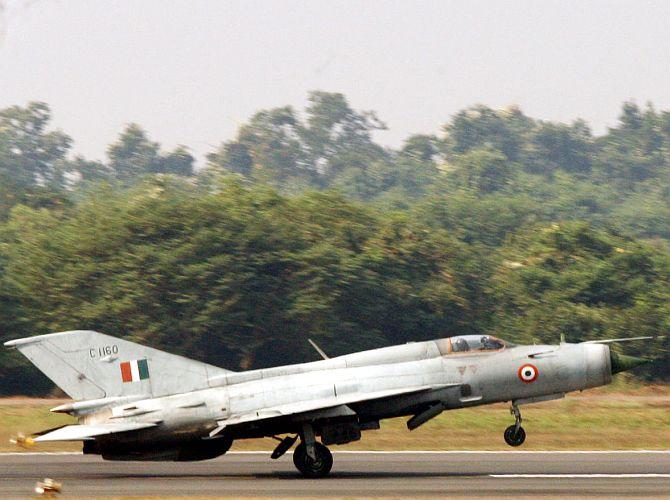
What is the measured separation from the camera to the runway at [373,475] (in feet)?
66.9

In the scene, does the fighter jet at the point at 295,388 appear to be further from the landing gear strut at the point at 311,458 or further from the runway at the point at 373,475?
the runway at the point at 373,475

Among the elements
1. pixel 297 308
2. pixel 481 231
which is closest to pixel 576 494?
pixel 297 308

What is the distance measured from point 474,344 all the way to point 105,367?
278 inches

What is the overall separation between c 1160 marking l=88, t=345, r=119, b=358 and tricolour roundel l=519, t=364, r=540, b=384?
7.71 metres

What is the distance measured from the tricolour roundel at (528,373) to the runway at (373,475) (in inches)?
72.3

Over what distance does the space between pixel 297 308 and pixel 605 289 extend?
1394 centimetres

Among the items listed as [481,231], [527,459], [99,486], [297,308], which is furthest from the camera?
[481,231]

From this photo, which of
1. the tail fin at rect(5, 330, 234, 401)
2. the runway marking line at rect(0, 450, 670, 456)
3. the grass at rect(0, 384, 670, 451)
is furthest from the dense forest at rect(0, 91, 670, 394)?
the tail fin at rect(5, 330, 234, 401)

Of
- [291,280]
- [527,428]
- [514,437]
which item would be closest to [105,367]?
[514,437]

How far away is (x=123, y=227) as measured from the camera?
5184cm

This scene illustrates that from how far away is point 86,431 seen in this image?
21.0m

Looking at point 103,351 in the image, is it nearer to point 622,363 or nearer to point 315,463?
point 315,463

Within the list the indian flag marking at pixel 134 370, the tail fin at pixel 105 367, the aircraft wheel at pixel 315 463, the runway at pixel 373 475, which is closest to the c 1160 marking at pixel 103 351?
the tail fin at pixel 105 367

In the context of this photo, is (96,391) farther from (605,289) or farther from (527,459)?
(605,289)
